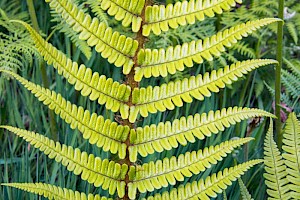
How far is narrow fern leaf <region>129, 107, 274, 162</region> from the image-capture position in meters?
1.24

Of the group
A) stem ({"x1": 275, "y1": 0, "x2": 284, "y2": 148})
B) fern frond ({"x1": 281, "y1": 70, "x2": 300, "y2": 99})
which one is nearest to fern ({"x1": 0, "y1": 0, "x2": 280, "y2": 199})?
stem ({"x1": 275, "y1": 0, "x2": 284, "y2": 148})

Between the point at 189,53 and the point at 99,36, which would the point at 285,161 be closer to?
the point at 189,53

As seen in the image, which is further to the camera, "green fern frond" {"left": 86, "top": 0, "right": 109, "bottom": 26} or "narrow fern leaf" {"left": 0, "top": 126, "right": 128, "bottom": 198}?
"green fern frond" {"left": 86, "top": 0, "right": 109, "bottom": 26}

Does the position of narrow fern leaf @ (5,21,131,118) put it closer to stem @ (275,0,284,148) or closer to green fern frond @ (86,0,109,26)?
stem @ (275,0,284,148)

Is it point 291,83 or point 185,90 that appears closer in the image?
point 185,90

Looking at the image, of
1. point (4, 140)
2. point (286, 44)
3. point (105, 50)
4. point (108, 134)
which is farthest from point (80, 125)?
point (286, 44)

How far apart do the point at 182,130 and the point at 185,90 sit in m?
0.10

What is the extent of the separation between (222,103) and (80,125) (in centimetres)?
108

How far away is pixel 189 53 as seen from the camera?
1.22 meters

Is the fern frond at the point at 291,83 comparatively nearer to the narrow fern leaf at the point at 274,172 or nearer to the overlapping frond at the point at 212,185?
the narrow fern leaf at the point at 274,172

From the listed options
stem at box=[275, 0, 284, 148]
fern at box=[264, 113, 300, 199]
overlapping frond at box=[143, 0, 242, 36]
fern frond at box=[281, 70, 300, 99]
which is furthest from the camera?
fern frond at box=[281, 70, 300, 99]

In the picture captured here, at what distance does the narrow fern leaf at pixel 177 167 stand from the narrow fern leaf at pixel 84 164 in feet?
0.12

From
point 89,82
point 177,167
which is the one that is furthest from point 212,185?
point 89,82

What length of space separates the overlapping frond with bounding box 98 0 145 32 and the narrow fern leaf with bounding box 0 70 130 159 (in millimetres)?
233
